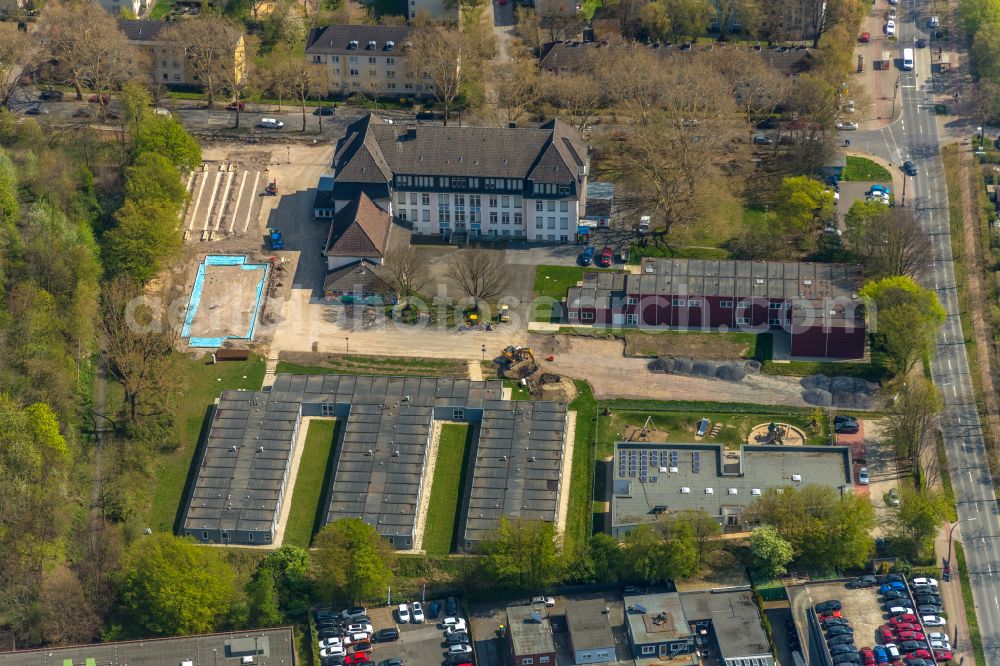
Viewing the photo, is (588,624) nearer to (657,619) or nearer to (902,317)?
(657,619)

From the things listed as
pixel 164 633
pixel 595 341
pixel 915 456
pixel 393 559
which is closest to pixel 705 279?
pixel 595 341

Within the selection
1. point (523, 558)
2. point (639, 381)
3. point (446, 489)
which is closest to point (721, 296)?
point (639, 381)

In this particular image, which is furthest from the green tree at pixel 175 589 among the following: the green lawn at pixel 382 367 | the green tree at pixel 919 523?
the green tree at pixel 919 523

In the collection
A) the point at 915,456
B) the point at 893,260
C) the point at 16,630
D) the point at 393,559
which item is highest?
the point at 893,260

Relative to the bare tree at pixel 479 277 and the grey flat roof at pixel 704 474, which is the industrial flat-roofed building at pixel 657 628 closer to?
the grey flat roof at pixel 704 474

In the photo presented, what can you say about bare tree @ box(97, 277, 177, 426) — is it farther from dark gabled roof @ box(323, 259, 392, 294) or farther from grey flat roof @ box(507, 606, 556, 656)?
grey flat roof @ box(507, 606, 556, 656)

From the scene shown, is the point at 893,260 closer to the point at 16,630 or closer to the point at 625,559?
the point at 625,559

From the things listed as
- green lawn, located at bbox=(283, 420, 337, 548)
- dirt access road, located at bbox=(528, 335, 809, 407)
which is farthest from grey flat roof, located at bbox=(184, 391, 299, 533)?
dirt access road, located at bbox=(528, 335, 809, 407)
